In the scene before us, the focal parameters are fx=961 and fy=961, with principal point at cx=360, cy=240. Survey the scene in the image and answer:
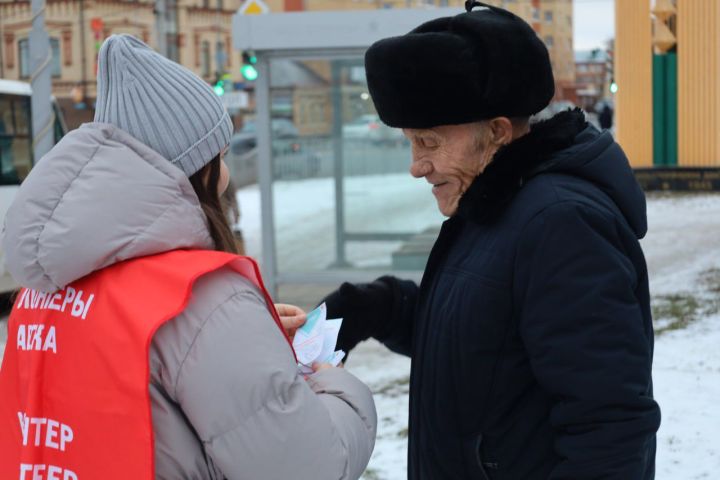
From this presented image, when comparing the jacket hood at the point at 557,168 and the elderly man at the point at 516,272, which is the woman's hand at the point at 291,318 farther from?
the jacket hood at the point at 557,168

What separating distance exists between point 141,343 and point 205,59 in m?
45.0

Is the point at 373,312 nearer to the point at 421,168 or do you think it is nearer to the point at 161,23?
the point at 421,168

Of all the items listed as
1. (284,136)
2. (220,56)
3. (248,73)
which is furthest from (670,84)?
(220,56)

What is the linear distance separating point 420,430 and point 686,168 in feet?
54.1

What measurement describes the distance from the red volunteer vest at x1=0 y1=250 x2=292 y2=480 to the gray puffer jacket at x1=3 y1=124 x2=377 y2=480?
0.04m

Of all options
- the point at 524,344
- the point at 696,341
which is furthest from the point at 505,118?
the point at 696,341

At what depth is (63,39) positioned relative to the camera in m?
40.4

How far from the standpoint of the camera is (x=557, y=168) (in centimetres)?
179

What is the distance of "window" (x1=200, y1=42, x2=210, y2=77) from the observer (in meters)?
44.7

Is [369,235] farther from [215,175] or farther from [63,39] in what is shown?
[63,39]

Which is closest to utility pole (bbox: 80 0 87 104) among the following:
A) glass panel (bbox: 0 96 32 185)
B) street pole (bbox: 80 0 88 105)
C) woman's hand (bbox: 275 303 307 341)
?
street pole (bbox: 80 0 88 105)

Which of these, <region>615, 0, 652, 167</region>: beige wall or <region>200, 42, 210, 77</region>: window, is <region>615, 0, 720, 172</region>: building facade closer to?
<region>615, 0, 652, 167</region>: beige wall

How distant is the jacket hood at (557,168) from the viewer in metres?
1.77

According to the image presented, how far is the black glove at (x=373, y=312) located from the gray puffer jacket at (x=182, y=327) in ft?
2.26
